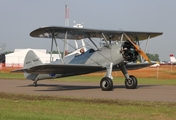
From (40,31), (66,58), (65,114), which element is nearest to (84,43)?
(66,58)

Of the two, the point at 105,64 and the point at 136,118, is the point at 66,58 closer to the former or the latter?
the point at 105,64

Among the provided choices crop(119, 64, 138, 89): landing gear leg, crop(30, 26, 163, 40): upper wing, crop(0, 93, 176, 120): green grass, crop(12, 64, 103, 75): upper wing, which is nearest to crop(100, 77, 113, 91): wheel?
crop(12, 64, 103, 75): upper wing

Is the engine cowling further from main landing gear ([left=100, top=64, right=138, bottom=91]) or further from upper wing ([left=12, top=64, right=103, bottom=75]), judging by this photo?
upper wing ([left=12, top=64, right=103, bottom=75])

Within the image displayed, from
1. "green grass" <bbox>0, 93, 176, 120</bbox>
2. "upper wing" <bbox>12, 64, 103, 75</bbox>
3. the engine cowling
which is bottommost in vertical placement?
"green grass" <bbox>0, 93, 176, 120</bbox>

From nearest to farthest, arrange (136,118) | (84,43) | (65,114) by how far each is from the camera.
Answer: (136,118), (65,114), (84,43)

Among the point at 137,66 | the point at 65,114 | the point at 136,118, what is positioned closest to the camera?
the point at 136,118

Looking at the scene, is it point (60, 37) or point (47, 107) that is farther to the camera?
point (60, 37)


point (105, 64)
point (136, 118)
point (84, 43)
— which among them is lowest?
point (136, 118)

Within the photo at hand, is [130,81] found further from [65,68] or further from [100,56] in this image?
[65,68]

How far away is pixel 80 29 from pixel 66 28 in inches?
34.0

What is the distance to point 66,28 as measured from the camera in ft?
58.1

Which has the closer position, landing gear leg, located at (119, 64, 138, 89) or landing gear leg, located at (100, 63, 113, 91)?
landing gear leg, located at (100, 63, 113, 91)

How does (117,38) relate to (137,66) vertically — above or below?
above

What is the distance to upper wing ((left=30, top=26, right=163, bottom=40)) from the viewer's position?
18022 mm
